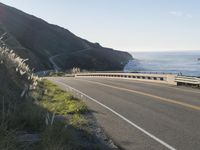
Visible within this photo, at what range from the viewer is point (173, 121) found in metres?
13.9

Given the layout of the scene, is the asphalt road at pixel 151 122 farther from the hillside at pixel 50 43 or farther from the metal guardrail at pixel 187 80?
the hillside at pixel 50 43

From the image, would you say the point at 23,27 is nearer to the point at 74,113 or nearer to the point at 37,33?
the point at 37,33

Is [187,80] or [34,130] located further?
[187,80]

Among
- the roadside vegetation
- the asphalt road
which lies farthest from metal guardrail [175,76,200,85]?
the roadside vegetation

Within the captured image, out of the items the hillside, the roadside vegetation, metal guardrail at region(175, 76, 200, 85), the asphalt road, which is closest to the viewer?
the roadside vegetation

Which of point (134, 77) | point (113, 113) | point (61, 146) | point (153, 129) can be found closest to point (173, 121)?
point (153, 129)

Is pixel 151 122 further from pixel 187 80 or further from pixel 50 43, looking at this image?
pixel 50 43

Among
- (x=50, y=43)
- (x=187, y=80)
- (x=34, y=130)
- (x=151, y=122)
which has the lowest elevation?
(x=151, y=122)

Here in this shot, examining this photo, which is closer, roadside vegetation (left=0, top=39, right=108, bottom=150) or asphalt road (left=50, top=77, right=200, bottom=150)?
roadside vegetation (left=0, top=39, right=108, bottom=150)

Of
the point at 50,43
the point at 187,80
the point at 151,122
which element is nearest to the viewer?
the point at 151,122

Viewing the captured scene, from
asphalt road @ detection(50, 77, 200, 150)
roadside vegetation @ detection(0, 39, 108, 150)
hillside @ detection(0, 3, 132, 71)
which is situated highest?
hillside @ detection(0, 3, 132, 71)

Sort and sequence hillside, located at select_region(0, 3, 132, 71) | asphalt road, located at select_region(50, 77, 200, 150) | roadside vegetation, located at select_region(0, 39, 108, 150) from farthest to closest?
hillside, located at select_region(0, 3, 132, 71), asphalt road, located at select_region(50, 77, 200, 150), roadside vegetation, located at select_region(0, 39, 108, 150)

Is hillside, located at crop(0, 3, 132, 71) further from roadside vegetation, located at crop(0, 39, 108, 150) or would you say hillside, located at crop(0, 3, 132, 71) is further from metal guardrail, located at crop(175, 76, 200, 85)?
roadside vegetation, located at crop(0, 39, 108, 150)

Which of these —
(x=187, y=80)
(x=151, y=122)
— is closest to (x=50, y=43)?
(x=187, y=80)
